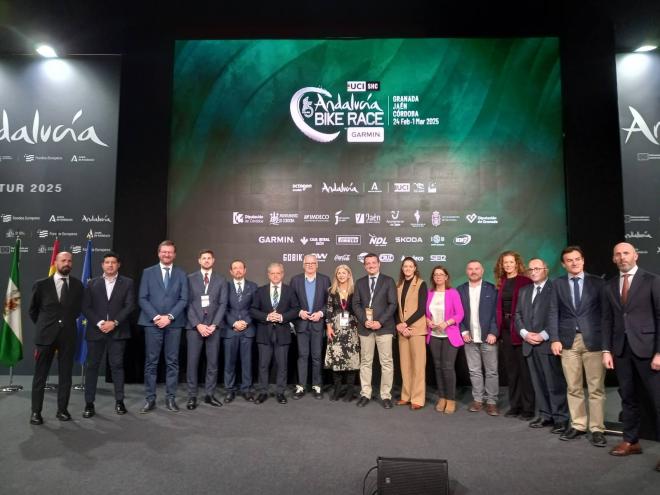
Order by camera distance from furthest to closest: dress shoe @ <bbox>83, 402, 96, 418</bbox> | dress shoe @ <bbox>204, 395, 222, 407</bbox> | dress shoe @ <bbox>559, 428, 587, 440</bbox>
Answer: dress shoe @ <bbox>204, 395, 222, 407</bbox> → dress shoe @ <bbox>83, 402, 96, 418</bbox> → dress shoe @ <bbox>559, 428, 587, 440</bbox>

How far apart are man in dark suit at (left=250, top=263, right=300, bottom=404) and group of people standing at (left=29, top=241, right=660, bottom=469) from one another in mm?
12

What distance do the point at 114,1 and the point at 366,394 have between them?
610 cm

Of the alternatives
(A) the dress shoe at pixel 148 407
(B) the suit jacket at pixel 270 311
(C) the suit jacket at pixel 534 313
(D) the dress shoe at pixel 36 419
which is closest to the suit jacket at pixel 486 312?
(C) the suit jacket at pixel 534 313

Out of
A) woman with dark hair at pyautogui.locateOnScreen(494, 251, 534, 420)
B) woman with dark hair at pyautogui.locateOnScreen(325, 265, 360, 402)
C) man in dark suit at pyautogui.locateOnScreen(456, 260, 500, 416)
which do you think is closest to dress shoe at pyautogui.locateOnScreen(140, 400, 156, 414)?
woman with dark hair at pyautogui.locateOnScreen(325, 265, 360, 402)

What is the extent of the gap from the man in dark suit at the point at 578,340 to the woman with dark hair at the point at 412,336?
4.26ft

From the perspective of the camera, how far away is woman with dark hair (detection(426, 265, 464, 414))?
4.55m

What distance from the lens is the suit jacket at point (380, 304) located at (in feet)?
15.8

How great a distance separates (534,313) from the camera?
416cm

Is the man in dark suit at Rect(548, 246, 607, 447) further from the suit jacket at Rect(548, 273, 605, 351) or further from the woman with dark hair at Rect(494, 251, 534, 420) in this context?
the woman with dark hair at Rect(494, 251, 534, 420)

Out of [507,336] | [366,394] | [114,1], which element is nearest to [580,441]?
[507,336]

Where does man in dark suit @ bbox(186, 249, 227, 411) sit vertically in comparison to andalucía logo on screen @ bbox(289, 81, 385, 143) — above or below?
below

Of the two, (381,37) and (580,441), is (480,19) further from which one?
(580,441)

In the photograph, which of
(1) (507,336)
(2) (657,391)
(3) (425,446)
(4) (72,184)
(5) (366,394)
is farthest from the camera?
(4) (72,184)

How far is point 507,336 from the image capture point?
4.50m
